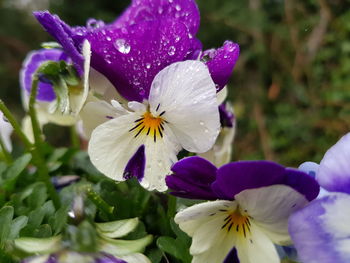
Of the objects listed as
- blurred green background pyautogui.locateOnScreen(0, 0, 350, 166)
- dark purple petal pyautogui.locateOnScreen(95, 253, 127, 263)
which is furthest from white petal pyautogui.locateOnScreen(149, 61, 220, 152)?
blurred green background pyautogui.locateOnScreen(0, 0, 350, 166)

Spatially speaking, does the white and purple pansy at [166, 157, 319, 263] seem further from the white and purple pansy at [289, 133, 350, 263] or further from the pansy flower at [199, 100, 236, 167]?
the pansy flower at [199, 100, 236, 167]

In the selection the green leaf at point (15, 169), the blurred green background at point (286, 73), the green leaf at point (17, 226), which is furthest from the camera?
the blurred green background at point (286, 73)

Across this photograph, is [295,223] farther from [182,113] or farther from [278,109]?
[278,109]

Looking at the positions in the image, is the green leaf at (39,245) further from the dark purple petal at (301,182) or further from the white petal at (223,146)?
the white petal at (223,146)

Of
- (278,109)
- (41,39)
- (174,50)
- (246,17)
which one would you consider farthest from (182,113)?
(41,39)

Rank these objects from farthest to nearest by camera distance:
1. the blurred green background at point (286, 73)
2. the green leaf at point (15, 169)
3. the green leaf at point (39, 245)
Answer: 1. the blurred green background at point (286, 73)
2. the green leaf at point (15, 169)
3. the green leaf at point (39, 245)

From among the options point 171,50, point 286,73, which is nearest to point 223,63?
point 171,50

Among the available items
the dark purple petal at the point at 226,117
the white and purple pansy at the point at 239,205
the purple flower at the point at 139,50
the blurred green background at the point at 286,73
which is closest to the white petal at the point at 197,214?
the white and purple pansy at the point at 239,205
